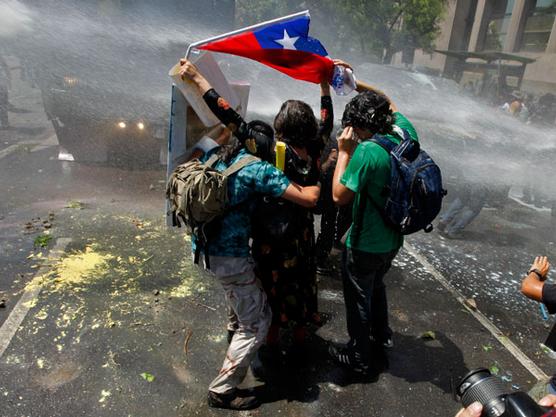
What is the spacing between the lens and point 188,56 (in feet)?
8.00

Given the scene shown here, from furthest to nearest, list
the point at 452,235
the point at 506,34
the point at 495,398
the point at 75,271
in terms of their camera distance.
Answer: the point at 506,34, the point at 452,235, the point at 75,271, the point at 495,398

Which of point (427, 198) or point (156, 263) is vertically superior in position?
point (427, 198)

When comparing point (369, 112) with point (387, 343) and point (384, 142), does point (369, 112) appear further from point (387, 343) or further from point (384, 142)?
point (387, 343)

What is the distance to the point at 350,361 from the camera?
2.97 metres

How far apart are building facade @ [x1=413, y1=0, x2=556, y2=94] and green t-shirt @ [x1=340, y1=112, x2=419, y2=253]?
747 inches

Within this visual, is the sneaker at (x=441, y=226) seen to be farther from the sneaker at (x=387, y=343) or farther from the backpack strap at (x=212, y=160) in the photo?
the backpack strap at (x=212, y=160)

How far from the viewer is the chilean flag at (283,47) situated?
2.57 metres

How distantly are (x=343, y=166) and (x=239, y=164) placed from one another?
64 cm

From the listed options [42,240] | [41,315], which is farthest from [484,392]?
[42,240]

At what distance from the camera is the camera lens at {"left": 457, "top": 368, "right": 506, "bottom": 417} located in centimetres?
142

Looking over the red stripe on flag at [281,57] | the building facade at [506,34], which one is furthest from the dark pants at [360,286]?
the building facade at [506,34]

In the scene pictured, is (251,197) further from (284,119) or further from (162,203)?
(162,203)

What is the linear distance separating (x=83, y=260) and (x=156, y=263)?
682 millimetres

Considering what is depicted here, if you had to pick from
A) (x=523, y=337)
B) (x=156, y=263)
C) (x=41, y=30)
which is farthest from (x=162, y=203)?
(x=41, y=30)
